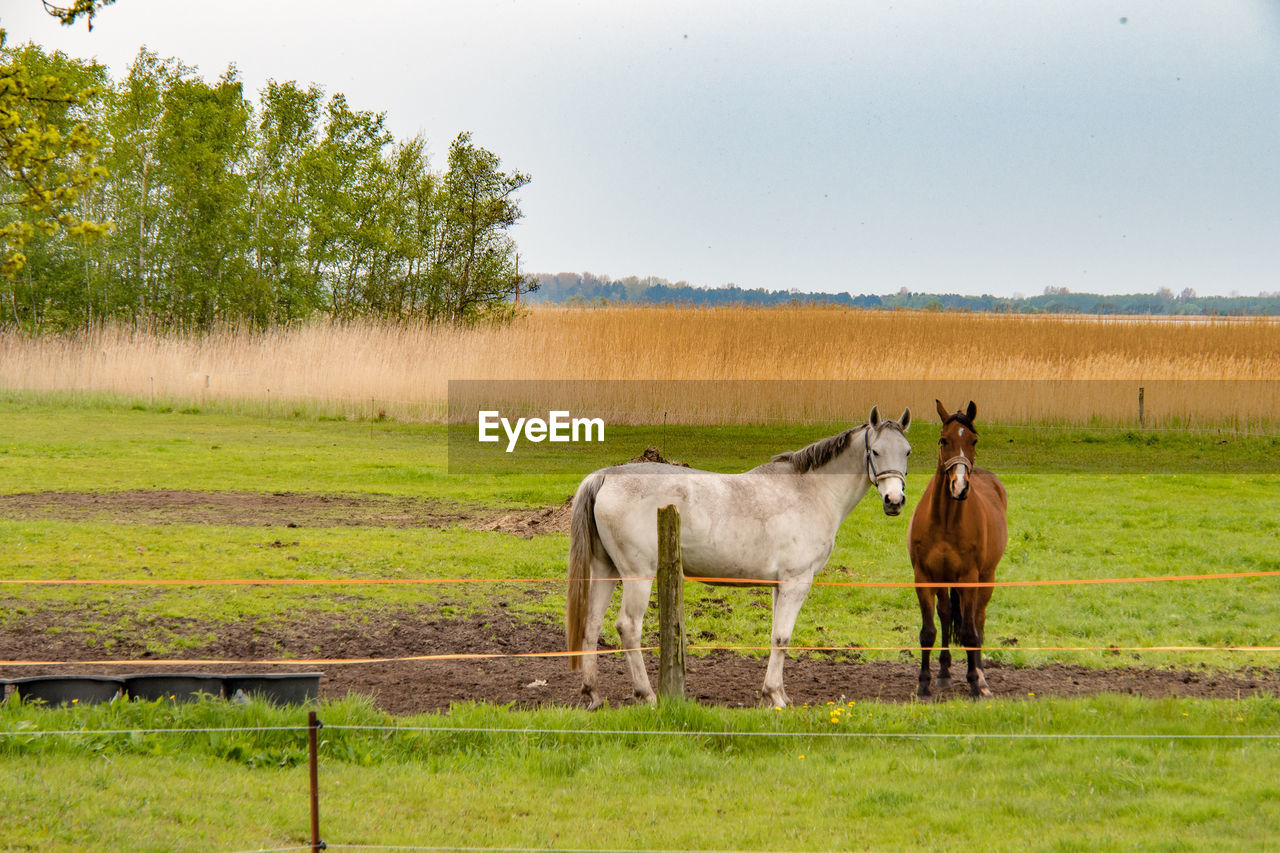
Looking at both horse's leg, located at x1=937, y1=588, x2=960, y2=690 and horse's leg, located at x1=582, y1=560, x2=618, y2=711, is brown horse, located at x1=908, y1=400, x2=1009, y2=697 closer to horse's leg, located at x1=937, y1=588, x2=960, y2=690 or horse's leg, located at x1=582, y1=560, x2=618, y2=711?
horse's leg, located at x1=937, y1=588, x2=960, y2=690

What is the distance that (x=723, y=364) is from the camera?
27.8 meters

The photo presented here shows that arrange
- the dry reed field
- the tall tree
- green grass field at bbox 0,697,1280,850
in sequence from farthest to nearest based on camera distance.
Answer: the tall tree → the dry reed field → green grass field at bbox 0,697,1280,850

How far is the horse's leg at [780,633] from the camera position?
730 centimetres

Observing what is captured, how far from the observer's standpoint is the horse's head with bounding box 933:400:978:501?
7415mm

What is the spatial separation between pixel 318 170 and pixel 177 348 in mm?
13015

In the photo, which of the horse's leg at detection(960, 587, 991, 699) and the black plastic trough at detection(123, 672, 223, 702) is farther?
the horse's leg at detection(960, 587, 991, 699)

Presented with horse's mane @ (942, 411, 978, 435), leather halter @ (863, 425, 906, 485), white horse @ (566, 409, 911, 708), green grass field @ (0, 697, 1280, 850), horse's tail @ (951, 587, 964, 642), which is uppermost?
horse's mane @ (942, 411, 978, 435)

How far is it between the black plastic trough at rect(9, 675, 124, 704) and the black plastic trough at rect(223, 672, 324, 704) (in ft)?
2.02

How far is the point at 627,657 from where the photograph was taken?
7270mm

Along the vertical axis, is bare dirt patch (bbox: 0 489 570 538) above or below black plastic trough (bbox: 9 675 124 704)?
below

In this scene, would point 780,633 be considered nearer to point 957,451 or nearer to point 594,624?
point 594,624

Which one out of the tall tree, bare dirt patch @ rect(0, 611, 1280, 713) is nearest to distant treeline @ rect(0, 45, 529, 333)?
the tall tree

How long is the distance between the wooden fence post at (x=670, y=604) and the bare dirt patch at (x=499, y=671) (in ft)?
3.44

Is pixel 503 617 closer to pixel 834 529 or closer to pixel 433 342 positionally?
pixel 834 529
